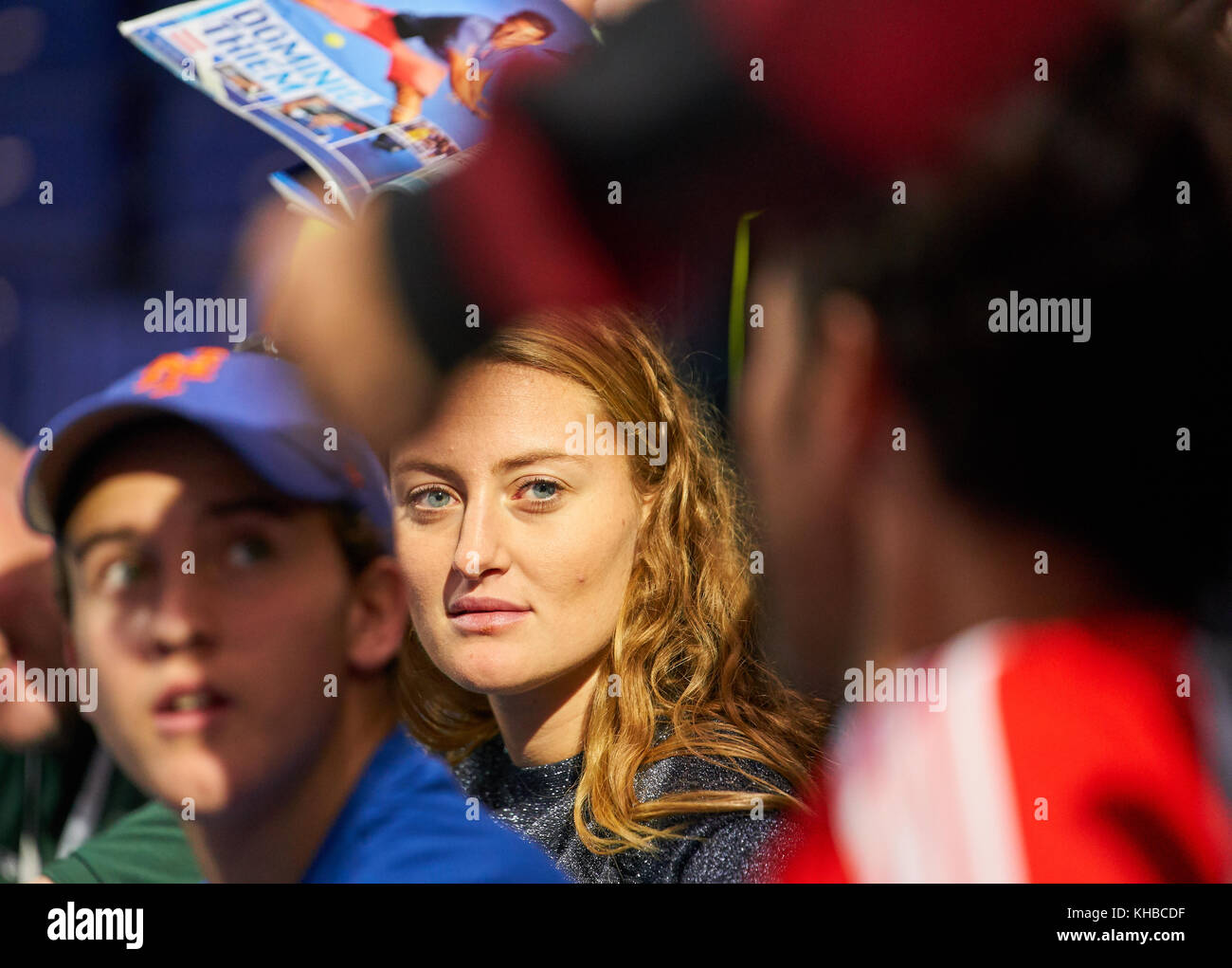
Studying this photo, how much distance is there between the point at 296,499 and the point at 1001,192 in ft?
4.15

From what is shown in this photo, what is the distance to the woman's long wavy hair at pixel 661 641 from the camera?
82.3 inches

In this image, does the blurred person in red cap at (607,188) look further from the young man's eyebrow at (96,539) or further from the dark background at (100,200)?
the young man's eyebrow at (96,539)

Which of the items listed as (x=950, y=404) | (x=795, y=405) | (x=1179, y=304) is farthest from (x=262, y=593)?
(x=1179, y=304)

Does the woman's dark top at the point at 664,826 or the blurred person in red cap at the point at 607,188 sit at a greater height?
the blurred person in red cap at the point at 607,188

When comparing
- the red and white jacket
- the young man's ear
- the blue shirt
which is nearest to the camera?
the red and white jacket

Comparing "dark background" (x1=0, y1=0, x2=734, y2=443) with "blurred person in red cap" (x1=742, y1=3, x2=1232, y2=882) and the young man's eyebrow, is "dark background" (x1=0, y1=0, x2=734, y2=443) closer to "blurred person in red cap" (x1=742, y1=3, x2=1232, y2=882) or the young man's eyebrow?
the young man's eyebrow

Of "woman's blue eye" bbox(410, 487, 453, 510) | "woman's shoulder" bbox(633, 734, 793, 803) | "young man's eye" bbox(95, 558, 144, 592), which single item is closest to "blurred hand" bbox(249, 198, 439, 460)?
"woman's blue eye" bbox(410, 487, 453, 510)

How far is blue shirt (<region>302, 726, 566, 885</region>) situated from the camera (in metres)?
2.04

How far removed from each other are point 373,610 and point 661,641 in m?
0.52

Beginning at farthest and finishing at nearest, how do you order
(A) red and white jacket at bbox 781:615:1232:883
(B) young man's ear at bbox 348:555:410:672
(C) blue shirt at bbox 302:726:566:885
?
(B) young man's ear at bbox 348:555:410:672
(C) blue shirt at bbox 302:726:566:885
(A) red and white jacket at bbox 781:615:1232:883

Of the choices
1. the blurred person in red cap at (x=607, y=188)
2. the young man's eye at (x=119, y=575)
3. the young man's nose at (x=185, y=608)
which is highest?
the blurred person in red cap at (x=607, y=188)

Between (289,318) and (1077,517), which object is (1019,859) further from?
(289,318)

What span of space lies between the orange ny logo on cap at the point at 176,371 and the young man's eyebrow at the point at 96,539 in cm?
24

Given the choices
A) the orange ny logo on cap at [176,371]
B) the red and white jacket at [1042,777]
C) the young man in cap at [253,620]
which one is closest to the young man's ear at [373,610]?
the young man in cap at [253,620]
